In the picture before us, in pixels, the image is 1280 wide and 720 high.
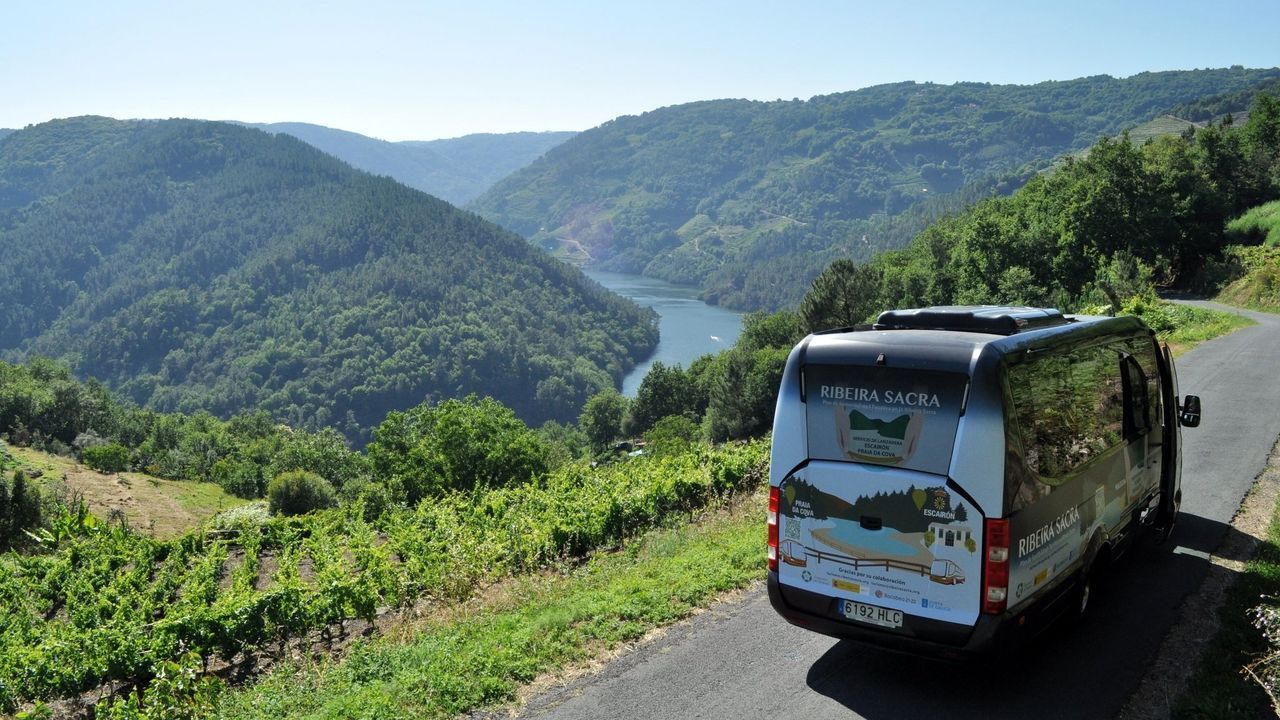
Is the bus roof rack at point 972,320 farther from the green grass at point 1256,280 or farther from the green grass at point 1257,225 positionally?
the green grass at point 1257,225

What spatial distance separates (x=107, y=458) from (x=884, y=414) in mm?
76860

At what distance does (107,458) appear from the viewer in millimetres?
65812

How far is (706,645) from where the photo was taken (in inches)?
282

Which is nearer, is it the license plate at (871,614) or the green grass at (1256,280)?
the license plate at (871,614)

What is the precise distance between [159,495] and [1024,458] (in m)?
62.0

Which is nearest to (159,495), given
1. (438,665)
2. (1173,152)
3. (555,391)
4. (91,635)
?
(91,635)

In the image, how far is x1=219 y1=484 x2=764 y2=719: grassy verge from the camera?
21.1ft

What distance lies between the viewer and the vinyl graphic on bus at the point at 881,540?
562cm

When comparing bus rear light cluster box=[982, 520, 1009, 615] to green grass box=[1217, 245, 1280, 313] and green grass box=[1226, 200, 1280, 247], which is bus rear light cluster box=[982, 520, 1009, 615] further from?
green grass box=[1226, 200, 1280, 247]

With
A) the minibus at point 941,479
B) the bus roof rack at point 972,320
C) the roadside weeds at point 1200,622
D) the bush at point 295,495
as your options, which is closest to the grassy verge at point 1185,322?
the roadside weeds at point 1200,622

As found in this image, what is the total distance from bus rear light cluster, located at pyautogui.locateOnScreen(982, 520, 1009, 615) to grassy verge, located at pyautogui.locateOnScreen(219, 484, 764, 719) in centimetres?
318

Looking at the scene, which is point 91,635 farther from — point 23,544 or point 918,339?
point 23,544

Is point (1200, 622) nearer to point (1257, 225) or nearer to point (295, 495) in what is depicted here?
point (1257, 225)

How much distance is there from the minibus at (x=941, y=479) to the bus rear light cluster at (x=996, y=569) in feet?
0.03
